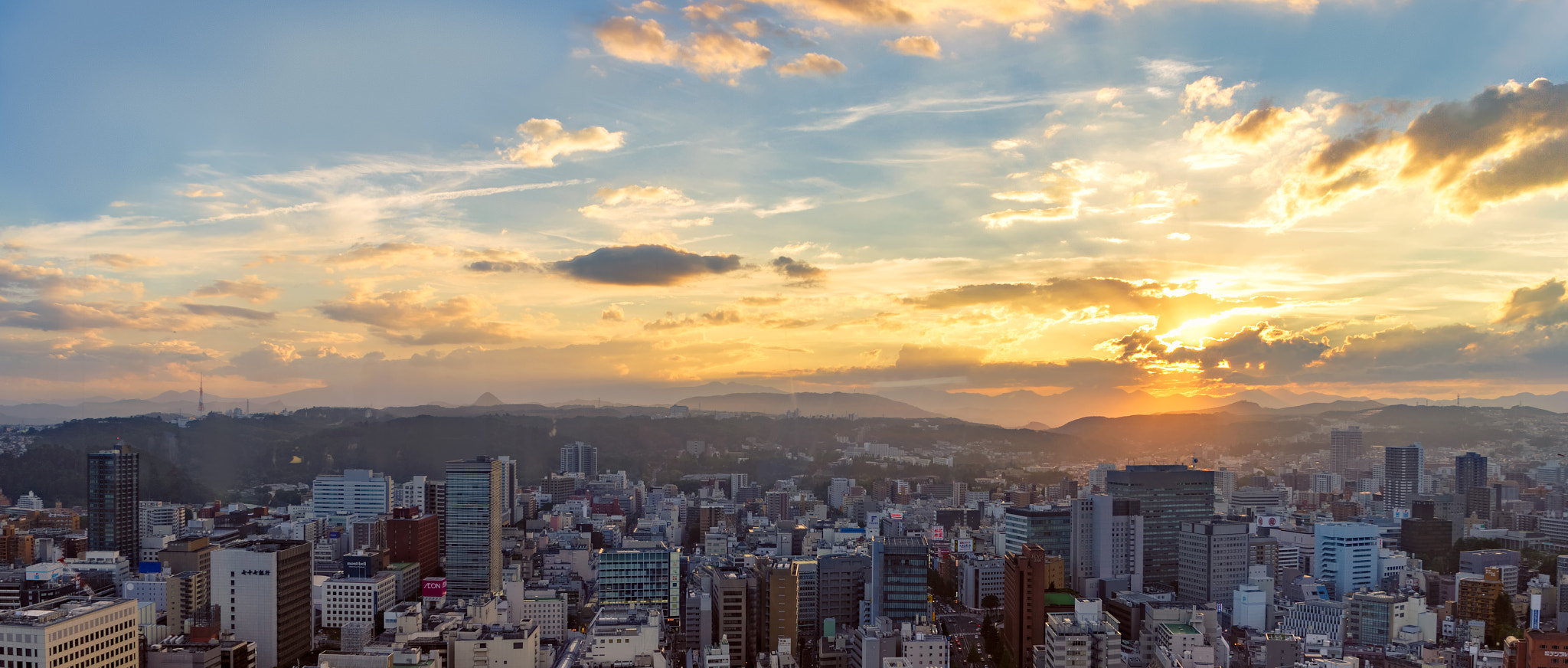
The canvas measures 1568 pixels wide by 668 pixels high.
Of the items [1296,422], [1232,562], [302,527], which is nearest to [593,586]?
[302,527]

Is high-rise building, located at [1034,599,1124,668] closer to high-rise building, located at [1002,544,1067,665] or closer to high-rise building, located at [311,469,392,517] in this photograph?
high-rise building, located at [1002,544,1067,665]

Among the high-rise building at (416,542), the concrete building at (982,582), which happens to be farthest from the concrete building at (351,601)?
the concrete building at (982,582)

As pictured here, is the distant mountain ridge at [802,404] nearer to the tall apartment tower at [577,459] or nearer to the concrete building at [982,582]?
the tall apartment tower at [577,459]

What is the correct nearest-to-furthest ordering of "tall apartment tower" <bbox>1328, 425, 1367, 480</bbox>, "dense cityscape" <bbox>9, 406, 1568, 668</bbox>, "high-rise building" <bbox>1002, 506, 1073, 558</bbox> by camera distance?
1. "dense cityscape" <bbox>9, 406, 1568, 668</bbox>
2. "high-rise building" <bbox>1002, 506, 1073, 558</bbox>
3. "tall apartment tower" <bbox>1328, 425, 1367, 480</bbox>

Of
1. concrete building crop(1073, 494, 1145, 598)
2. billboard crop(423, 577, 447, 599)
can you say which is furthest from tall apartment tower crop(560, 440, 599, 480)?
concrete building crop(1073, 494, 1145, 598)

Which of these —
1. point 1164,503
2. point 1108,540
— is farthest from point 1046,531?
point 1164,503

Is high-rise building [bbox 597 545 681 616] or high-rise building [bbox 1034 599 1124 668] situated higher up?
high-rise building [bbox 1034 599 1124 668]
